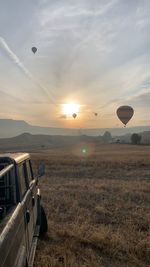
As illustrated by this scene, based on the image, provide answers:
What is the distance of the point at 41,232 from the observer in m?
8.64

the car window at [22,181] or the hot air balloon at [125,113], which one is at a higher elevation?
the hot air balloon at [125,113]

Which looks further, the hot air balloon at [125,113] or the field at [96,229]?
the hot air balloon at [125,113]

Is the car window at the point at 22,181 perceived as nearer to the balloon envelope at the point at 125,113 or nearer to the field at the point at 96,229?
the field at the point at 96,229

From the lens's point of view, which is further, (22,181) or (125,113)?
(125,113)

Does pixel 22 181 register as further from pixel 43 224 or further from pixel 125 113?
pixel 125 113

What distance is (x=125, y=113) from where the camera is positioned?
2899 inches

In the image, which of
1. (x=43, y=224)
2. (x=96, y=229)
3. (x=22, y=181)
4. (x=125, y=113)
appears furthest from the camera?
(x=125, y=113)

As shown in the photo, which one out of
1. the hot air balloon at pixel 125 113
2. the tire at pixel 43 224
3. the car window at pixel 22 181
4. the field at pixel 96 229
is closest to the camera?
the car window at pixel 22 181

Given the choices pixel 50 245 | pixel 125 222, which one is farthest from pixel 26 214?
pixel 125 222

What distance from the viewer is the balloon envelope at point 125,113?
73.2m

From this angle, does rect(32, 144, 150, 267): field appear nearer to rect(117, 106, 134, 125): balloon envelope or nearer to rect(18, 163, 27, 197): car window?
rect(18, 163, 27, 197): car window

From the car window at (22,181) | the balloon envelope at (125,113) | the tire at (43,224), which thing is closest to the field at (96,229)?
the tire at (43,224)

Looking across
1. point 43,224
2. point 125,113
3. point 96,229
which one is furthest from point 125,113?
point 43,224

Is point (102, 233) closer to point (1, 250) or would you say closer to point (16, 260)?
point (16, 260)
